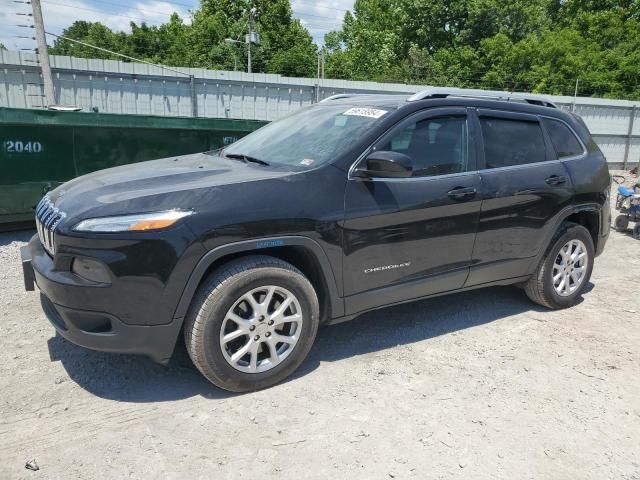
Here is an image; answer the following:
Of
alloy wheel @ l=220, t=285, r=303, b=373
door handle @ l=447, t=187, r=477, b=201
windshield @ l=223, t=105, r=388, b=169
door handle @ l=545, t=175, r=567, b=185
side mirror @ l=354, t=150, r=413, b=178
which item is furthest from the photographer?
door handle @ l=545, t=175, r=567, b=185

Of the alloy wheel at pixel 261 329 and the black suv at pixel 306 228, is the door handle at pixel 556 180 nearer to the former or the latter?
the black suv at pixel 306 228

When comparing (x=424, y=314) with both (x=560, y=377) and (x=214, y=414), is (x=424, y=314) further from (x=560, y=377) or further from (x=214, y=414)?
(x=214, y=414)

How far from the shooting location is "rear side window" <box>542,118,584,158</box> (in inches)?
180

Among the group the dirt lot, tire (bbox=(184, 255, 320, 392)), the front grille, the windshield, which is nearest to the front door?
the windshield

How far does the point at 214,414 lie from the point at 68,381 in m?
1.02

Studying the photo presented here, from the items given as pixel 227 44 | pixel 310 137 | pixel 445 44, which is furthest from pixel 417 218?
pixel 227 44

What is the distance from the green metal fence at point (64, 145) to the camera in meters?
6.29

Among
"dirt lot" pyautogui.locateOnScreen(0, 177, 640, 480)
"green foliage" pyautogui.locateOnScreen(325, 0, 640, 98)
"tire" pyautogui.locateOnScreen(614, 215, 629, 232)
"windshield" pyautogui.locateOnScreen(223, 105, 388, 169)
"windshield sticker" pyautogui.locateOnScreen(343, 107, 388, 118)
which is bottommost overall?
"dirt lot" pyautogui.locateOnScreen(0, 177, 640, 480)

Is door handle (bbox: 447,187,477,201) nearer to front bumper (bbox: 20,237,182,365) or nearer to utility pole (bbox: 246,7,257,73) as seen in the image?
front bumper (bbox: 20,237,182,365)

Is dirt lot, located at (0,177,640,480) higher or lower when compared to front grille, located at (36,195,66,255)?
lower

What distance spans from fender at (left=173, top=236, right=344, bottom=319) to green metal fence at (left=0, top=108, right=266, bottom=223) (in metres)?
4.51

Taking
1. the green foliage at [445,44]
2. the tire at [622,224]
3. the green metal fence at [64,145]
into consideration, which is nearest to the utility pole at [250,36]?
the green foliage at [445,44]

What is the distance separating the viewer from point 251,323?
3.12m

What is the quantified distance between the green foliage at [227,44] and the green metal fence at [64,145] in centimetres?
3526
